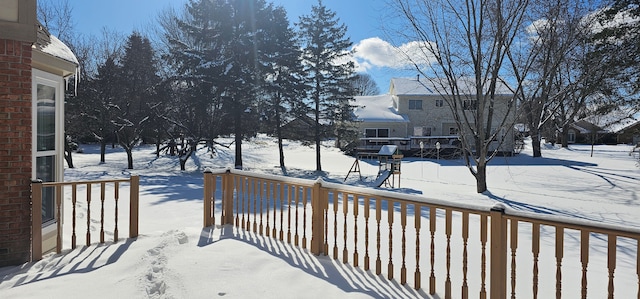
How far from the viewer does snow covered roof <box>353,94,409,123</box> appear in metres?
28.7

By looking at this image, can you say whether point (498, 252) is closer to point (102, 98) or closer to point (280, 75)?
point (280, 75)

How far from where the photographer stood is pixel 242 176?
5160 mm

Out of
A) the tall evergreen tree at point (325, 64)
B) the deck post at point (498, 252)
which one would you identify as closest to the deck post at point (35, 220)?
the deck post at point (498, 252)

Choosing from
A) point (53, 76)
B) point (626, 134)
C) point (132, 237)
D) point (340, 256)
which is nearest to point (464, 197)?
point (340, 256)

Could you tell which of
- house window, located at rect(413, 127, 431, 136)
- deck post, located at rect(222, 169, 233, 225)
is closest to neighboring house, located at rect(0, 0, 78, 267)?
deck post, located at rect(222, 169, 233, 225)

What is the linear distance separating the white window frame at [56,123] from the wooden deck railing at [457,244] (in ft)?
6.62

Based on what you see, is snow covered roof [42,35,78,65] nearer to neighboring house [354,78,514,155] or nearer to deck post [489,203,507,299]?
deck post [489,203,507,299]

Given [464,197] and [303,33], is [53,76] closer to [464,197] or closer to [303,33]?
[464,197]

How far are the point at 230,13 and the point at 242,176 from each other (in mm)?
14654

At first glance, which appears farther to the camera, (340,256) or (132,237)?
(132,237)

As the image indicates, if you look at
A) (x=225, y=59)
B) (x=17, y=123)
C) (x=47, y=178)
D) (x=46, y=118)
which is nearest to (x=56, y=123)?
(x=46, y=118)

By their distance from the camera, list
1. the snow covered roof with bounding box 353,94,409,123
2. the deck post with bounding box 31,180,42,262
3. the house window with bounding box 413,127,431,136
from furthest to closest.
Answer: the snow covered roof with bounding box 353,94,409,123, the house window with bounding box 413,127,431,136, the deck post with bounding box 31,180,42,262

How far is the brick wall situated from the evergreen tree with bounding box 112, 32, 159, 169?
45.3 feet

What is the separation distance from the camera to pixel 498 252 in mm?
2773
